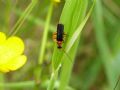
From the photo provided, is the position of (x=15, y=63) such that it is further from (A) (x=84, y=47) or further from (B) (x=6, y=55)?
(A) (x=84, y=47)

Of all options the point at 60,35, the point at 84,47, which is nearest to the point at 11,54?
the point at 60,35

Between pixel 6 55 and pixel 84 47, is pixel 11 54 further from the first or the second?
pixel 84 47

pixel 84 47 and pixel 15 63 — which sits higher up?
pixel 15 63

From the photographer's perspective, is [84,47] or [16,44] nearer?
[16,44]

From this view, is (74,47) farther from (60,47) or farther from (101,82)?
(101,82)

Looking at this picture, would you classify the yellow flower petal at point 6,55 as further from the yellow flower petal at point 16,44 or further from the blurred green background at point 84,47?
the blurred green background at point 84,47

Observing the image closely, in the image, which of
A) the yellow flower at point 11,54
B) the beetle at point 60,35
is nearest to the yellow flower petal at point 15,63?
the yellow flower at point 11,54
